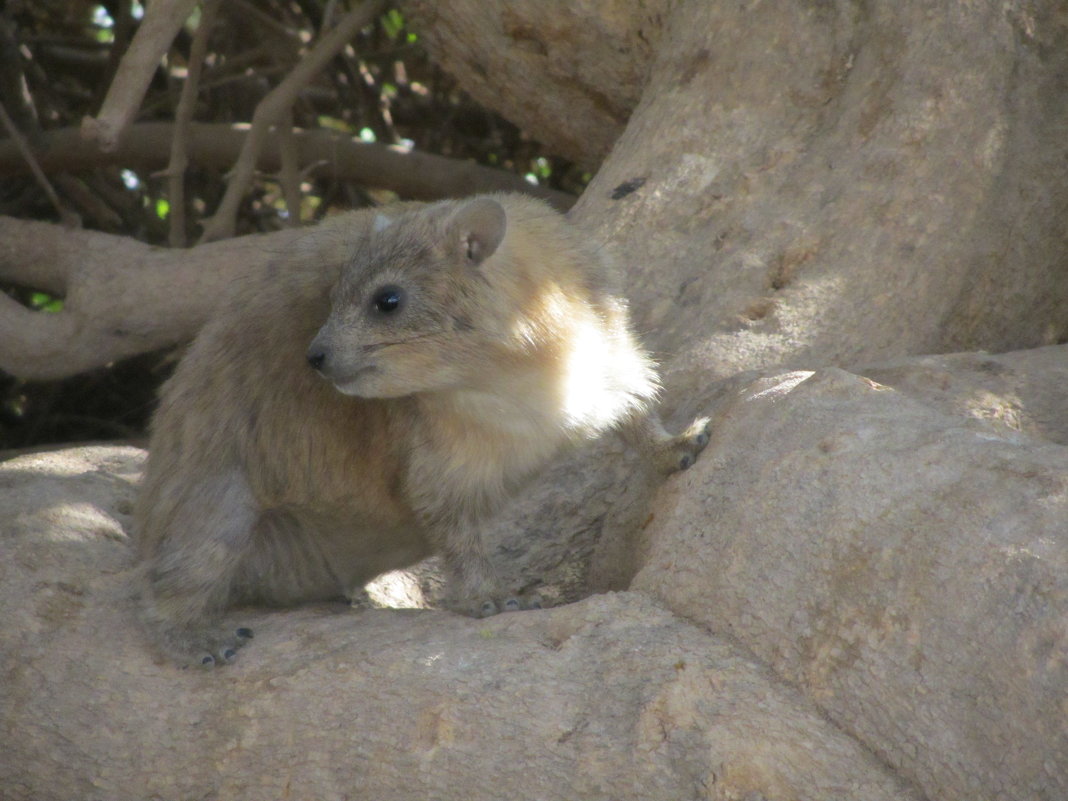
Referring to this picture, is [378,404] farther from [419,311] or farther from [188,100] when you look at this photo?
[188,100]

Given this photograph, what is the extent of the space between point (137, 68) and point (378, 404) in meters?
1.76

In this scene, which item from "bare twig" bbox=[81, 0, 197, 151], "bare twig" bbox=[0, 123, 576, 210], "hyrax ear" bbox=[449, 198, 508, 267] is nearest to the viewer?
"hyrax ear" bbox=[449, 198, 508, 267]

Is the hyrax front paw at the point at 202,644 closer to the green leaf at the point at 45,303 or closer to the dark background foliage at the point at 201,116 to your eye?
the dark background foliage at the point at 201,116

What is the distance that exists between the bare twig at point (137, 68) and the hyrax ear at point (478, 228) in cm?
162

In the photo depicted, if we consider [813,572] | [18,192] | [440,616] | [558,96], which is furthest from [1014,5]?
[18,192]

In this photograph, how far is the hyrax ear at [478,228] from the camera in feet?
10.6

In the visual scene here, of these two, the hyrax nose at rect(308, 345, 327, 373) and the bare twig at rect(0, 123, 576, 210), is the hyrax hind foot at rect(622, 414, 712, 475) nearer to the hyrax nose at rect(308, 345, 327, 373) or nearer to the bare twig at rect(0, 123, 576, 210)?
the hyrax nose at rect(308, 345, 327, 373)

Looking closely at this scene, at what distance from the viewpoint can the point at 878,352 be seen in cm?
387

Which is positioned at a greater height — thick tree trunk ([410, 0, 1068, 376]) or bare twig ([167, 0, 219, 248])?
Result: thick tree trunk ([410, 0, 1068, 376])

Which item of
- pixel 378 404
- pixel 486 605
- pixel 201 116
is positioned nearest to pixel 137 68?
pixel 378 404

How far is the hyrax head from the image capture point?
3203 millimetres

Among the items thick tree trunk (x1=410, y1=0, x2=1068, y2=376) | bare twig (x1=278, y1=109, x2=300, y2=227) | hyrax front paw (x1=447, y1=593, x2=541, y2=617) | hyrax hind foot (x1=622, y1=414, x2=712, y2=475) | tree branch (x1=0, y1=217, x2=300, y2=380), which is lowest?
tree branch (x1=0, y1=217, x2=300, y2=380)

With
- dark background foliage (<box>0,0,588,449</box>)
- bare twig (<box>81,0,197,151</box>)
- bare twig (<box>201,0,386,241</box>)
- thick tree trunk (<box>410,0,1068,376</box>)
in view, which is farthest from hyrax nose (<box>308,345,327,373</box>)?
dark background foliage (<box>0,0,588,449</box>)

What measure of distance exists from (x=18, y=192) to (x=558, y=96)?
3345mm
